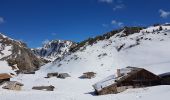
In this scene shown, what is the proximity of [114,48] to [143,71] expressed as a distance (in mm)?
66814

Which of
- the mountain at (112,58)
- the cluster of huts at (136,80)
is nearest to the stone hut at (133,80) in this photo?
the cluster of huts at (136,80)

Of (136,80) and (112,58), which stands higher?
(112,58)

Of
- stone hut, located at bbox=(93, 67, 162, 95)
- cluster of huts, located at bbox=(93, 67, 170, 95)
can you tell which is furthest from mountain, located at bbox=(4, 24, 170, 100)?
stone hut, located at bbox=(93, 67, 162, 95)

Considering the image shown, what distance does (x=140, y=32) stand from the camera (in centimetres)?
13412

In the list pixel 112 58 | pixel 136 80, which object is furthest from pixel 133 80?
pixel 112 58

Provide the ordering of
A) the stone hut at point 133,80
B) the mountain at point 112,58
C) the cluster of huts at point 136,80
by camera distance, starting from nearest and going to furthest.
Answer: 1. the stone hut at point 133,80
2. the cluster of huts at point 136,80
3. the mountain at point 112,58

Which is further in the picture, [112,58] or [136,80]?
[112,58]

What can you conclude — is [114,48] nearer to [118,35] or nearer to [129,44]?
[129,44]

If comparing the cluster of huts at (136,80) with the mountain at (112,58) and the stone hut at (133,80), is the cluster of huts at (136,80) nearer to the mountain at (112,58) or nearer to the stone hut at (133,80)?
the stone hut at (133,80)

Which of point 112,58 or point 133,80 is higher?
point 112,58

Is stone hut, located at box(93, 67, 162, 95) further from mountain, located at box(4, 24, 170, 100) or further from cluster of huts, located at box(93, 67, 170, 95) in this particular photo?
mountain, located at box(4, 24, 170, 100)

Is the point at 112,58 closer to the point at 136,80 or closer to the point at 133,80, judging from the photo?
the point at 136,80

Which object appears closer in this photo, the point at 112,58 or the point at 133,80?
the point at 133,80

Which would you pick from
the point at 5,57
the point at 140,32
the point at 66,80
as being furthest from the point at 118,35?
the point at 5,57
